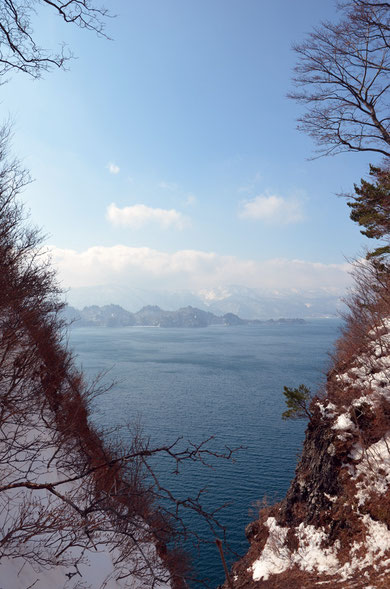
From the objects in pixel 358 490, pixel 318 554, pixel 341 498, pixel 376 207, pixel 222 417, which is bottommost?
pixel 222 417

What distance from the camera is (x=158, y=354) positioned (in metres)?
104

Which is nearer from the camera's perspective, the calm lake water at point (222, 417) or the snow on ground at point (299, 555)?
the snow on ground at point (299, 555)

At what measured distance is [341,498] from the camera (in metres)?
16.5

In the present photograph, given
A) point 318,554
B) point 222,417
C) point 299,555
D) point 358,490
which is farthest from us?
point 222,417

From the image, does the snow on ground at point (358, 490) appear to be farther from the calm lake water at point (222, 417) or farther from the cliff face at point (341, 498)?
the calm lake water at point (222, 417)

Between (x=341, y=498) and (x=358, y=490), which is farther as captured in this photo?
(x=341, y=498)

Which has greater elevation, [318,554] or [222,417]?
[318,554]

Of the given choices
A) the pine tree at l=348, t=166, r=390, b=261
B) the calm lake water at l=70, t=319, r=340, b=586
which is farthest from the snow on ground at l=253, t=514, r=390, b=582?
the pine tree at l=348, t=166, r=390, b=261

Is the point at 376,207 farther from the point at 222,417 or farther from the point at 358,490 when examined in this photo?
the point at 222,417

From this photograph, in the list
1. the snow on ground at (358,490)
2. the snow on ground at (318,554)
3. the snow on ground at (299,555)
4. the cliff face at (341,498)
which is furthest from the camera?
the snow on ground at (299,555)

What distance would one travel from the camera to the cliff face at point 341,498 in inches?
554

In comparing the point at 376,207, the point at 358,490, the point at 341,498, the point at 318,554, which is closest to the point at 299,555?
the point at 318,554

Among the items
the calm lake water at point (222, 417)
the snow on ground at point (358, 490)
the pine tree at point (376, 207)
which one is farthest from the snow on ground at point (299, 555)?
the pine tree at point (376, 207)

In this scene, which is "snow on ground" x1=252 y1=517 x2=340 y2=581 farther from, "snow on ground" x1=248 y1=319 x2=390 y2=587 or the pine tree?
the pine tree
